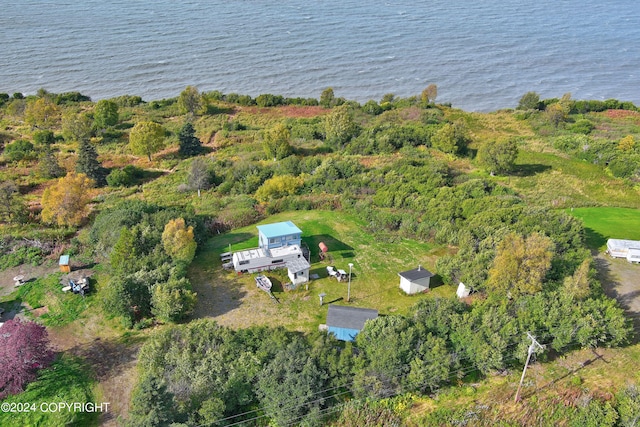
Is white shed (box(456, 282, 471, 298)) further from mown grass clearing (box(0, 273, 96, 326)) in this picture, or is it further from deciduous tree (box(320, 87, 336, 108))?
deciduous tree (box(320, 87, 336, 108))

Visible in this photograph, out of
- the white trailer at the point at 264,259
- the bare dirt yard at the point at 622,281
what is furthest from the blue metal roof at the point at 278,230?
the bare dirt yard at the point at 622,281

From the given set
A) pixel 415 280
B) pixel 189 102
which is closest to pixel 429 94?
pixel 189 102

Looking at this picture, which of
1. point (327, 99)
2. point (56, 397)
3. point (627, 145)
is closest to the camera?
point (56, 397)

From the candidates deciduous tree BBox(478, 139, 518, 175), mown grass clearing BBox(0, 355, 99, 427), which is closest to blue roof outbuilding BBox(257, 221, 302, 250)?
mown grass clearing BBox(0, 355, 99, 427)

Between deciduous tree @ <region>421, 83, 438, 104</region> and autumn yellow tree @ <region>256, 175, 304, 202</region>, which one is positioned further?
deciduous tree @ <region>421, 83, 438, 104</region>

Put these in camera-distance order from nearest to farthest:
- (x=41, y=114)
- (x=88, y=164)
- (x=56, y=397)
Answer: (x=56, y=397) → (x=88, y=164) → (x=41, y=114)

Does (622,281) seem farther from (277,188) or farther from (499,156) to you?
(277,188)

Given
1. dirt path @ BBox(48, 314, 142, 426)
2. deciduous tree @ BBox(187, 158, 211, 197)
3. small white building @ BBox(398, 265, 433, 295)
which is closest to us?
dirt path @ BBox(48, 314, 142, 426)

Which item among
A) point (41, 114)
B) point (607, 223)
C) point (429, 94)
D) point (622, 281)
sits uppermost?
point (41, 114)
